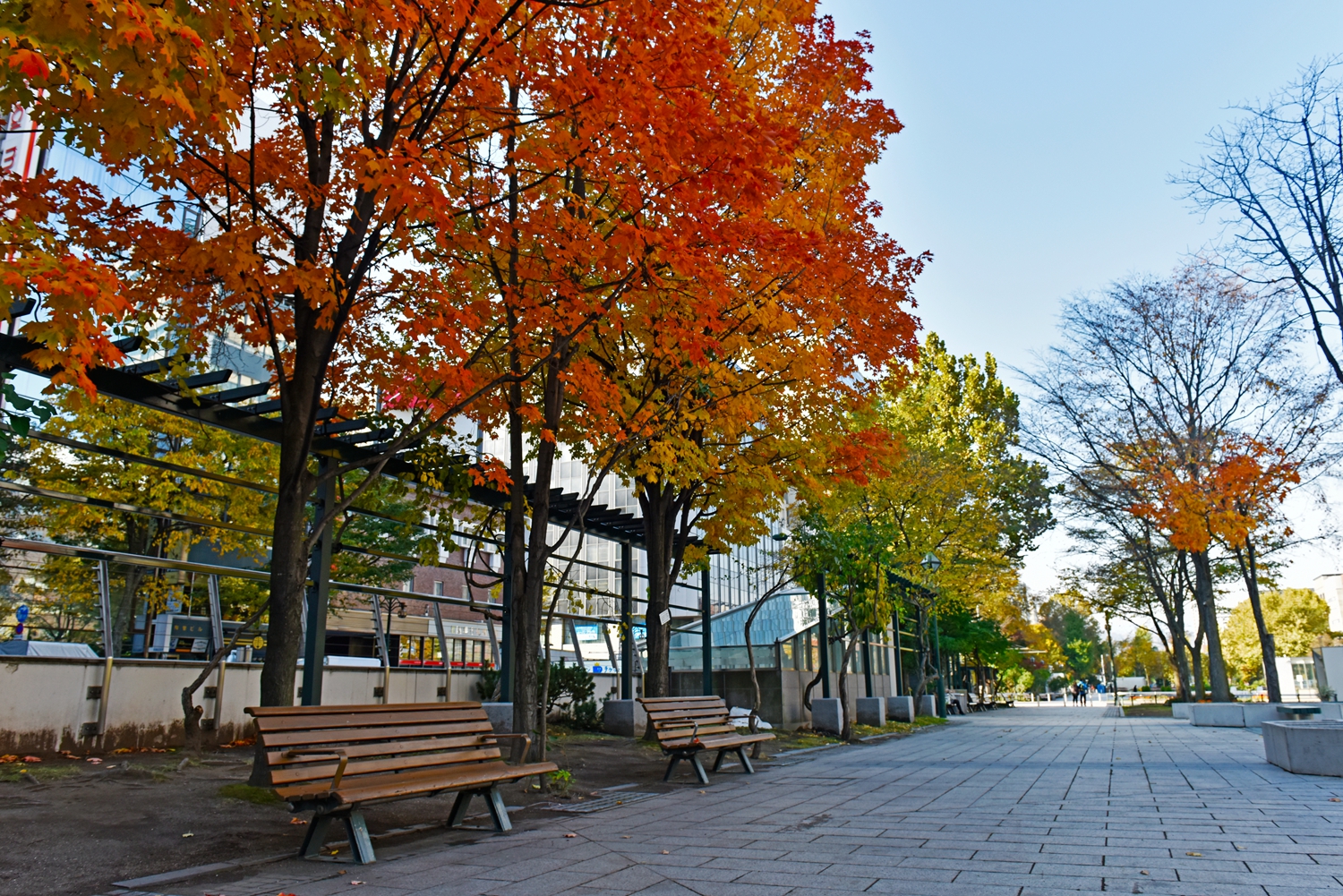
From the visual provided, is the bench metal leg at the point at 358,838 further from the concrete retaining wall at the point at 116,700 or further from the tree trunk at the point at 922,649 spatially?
the tree trunk at the point at 922,649

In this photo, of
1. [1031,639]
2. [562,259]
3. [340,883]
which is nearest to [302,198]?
[562,259]

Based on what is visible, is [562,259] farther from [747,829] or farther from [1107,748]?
[1107,748]

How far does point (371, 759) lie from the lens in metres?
5.81

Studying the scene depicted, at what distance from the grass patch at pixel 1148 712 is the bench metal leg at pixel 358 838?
30.0 m

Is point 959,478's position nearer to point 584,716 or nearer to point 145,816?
point 584,716

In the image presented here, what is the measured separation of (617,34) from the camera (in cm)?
780

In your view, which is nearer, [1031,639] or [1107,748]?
[1107,748]

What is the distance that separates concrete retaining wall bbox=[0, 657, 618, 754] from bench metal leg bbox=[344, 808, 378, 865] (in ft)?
17.0

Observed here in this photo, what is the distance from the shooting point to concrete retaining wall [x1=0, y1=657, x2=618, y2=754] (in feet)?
28.5

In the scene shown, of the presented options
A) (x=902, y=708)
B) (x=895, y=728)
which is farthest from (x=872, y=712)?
(x=902, y=708)

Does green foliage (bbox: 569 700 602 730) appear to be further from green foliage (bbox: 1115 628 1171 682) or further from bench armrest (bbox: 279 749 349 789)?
green foliage (bbox: 1115 628 1171 682)

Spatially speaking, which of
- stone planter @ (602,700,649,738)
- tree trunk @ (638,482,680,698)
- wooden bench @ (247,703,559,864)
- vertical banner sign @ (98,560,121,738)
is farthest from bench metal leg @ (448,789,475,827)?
stone planter @ (602,700,649,738)

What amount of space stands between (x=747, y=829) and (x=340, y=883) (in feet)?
9.75

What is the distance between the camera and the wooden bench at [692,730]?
9.23 m
